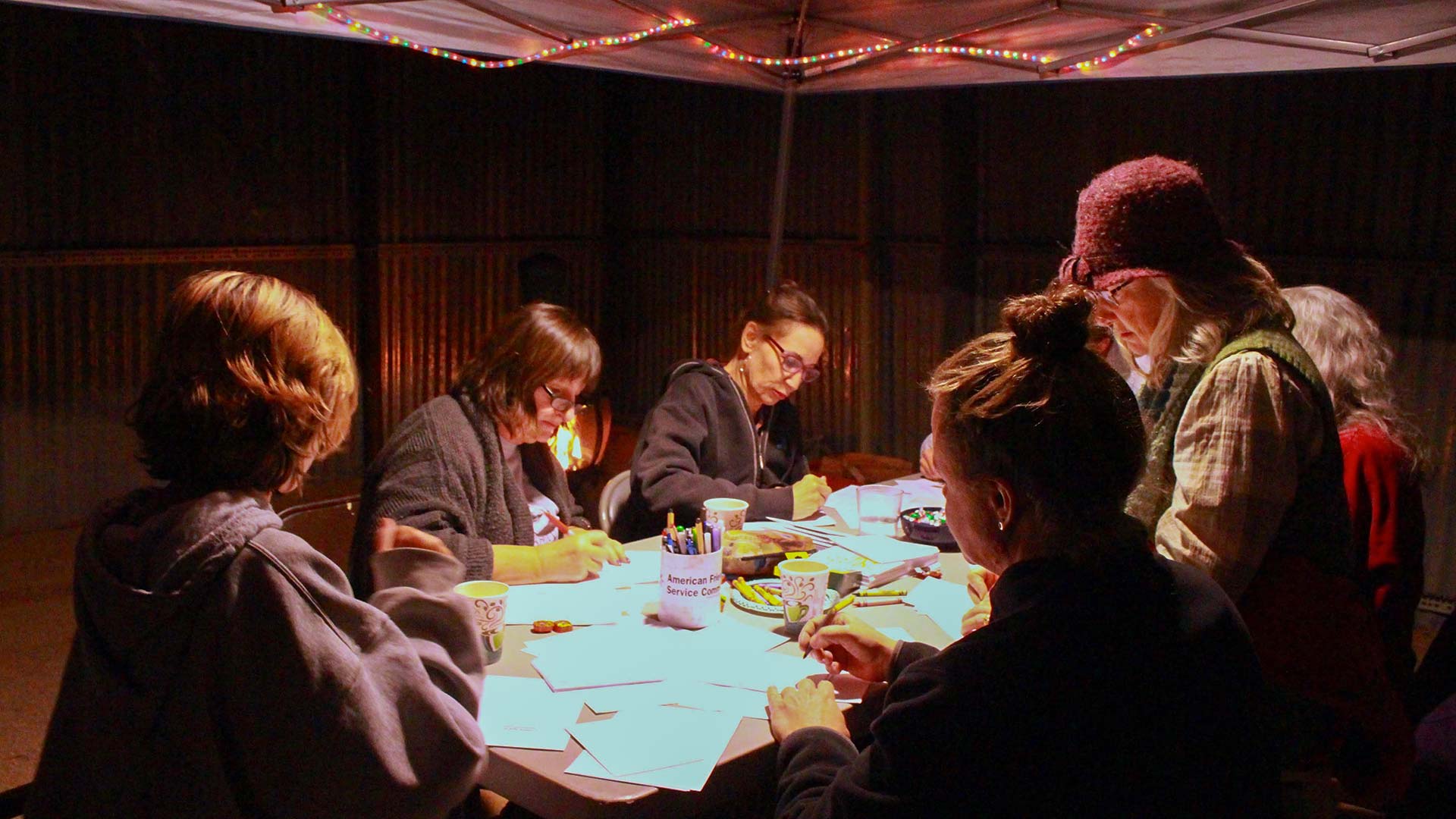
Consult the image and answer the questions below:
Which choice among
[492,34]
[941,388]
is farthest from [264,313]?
[492,34]

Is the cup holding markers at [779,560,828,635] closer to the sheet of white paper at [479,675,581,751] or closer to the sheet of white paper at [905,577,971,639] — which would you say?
the sheet of white paper at [905,577,971,639]

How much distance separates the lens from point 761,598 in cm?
254

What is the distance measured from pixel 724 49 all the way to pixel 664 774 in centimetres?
266

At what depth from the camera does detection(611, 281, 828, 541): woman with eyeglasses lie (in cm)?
329

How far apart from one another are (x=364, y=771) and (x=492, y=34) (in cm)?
253

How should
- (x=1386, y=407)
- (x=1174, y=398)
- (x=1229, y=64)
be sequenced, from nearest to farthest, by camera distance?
(x=1174, y=398) → (x=1386, y=407) → (x=1229, y=64)

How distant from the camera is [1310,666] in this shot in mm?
1978

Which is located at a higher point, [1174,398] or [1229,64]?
[1229,64]

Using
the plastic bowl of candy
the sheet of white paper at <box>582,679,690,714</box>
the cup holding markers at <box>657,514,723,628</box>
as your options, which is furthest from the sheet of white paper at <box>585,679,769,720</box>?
the plastic bowl of candy

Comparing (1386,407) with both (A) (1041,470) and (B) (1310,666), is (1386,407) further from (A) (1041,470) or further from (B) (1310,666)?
(A) (1041,470)

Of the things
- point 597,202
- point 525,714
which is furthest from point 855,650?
point 597,202

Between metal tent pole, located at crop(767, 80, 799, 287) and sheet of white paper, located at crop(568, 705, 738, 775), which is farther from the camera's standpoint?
metal tent pole, located at crop(767, 80, 799, 287)

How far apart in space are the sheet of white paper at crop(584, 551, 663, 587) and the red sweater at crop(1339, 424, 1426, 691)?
148 centimetres

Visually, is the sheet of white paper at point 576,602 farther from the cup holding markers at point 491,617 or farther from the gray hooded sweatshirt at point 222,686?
the gray hooded sweatshirt at point 222,686
